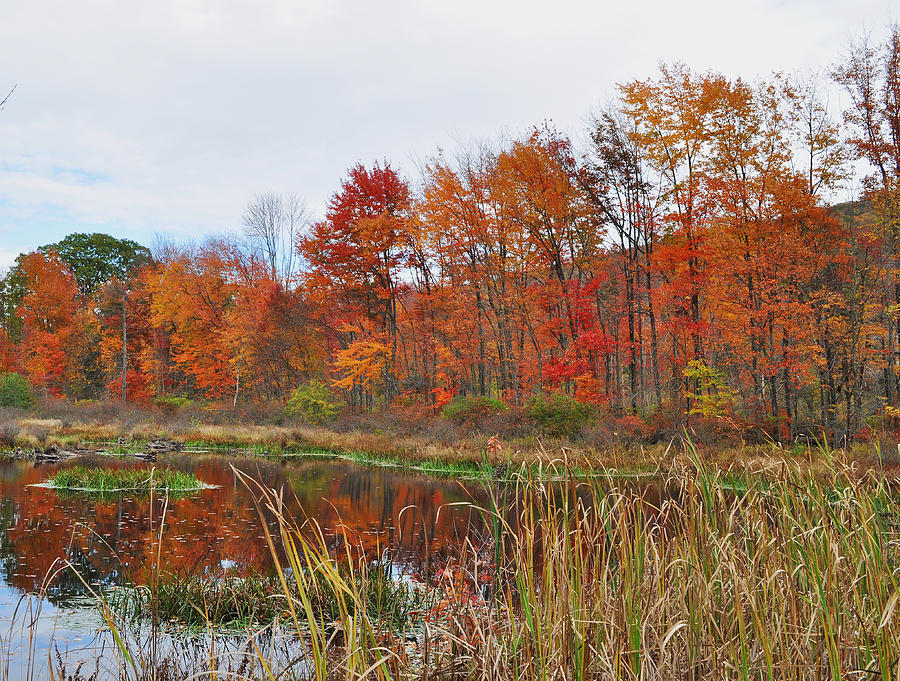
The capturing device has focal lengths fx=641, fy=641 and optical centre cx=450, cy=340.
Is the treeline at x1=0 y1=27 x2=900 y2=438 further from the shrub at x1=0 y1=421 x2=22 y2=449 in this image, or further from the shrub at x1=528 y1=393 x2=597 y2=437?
the shrub at x1=0 y1=421 x2=22 y2=449

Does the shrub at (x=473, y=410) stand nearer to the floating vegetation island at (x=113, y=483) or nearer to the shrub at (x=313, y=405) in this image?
the shrub at (x=313, y=405)

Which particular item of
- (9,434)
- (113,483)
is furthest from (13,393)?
(113,483)

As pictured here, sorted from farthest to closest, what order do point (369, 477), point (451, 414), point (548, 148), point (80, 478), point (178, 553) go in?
point (548, 148) → point (451, 414) → point (369, 477) → point (80, 478) → point (178, 553)

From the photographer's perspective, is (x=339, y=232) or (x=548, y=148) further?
(x=339, y=232)

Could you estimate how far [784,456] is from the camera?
9.89 feet

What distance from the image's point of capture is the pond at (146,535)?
507cm

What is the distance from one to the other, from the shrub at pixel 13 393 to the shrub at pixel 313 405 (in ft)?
42.7

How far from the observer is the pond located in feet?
16.6

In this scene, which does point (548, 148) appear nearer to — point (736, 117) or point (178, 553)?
point (736, 117)

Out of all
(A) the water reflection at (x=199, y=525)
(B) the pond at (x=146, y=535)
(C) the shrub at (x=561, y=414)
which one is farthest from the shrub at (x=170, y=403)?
(C) the shrub at (x=561, y=414)

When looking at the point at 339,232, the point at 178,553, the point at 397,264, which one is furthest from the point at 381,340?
the point at 178,553

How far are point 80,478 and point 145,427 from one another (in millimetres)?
12546

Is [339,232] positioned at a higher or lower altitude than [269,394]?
higher

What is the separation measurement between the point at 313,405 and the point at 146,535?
61.7ft
